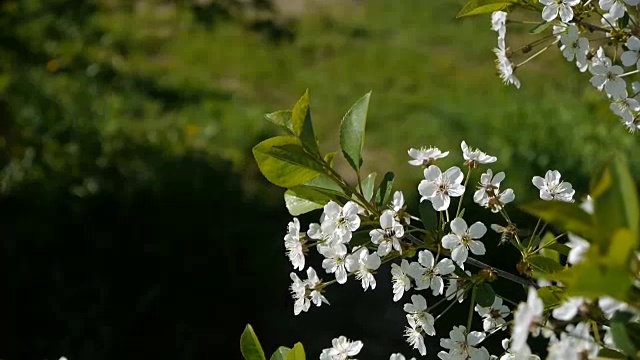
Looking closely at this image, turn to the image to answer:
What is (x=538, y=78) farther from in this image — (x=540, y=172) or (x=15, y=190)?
(x=15, y=190)

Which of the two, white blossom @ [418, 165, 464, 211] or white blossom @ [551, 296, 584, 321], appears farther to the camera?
white blossom @ [418, 165, 464, 211]

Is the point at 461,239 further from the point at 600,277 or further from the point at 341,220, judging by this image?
the point at 600,277

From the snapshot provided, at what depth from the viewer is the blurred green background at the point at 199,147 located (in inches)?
122

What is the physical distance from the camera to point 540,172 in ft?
12.3

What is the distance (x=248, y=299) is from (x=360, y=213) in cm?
217

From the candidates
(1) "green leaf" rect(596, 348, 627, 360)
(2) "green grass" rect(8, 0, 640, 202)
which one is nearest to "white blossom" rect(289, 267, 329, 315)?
(1) "green leaf" rect(596, 348, 627, 360)

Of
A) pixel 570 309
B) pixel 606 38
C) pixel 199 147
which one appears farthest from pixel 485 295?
pixel 199 147

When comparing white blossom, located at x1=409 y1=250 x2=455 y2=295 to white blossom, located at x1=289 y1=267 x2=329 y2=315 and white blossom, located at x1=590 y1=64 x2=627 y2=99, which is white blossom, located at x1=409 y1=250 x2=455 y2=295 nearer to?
white blossom, located at x1=289 y1=267 x2=329 y2=315

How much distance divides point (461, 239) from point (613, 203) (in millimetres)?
423

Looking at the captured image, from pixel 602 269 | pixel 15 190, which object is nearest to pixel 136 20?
pixel 15 190

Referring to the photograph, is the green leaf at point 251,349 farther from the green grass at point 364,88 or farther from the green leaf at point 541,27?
the green grass at point 364,88

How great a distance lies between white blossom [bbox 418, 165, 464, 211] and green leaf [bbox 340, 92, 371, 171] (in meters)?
0.08

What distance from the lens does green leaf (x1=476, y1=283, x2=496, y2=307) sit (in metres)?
1.07

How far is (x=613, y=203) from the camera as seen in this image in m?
0.64
